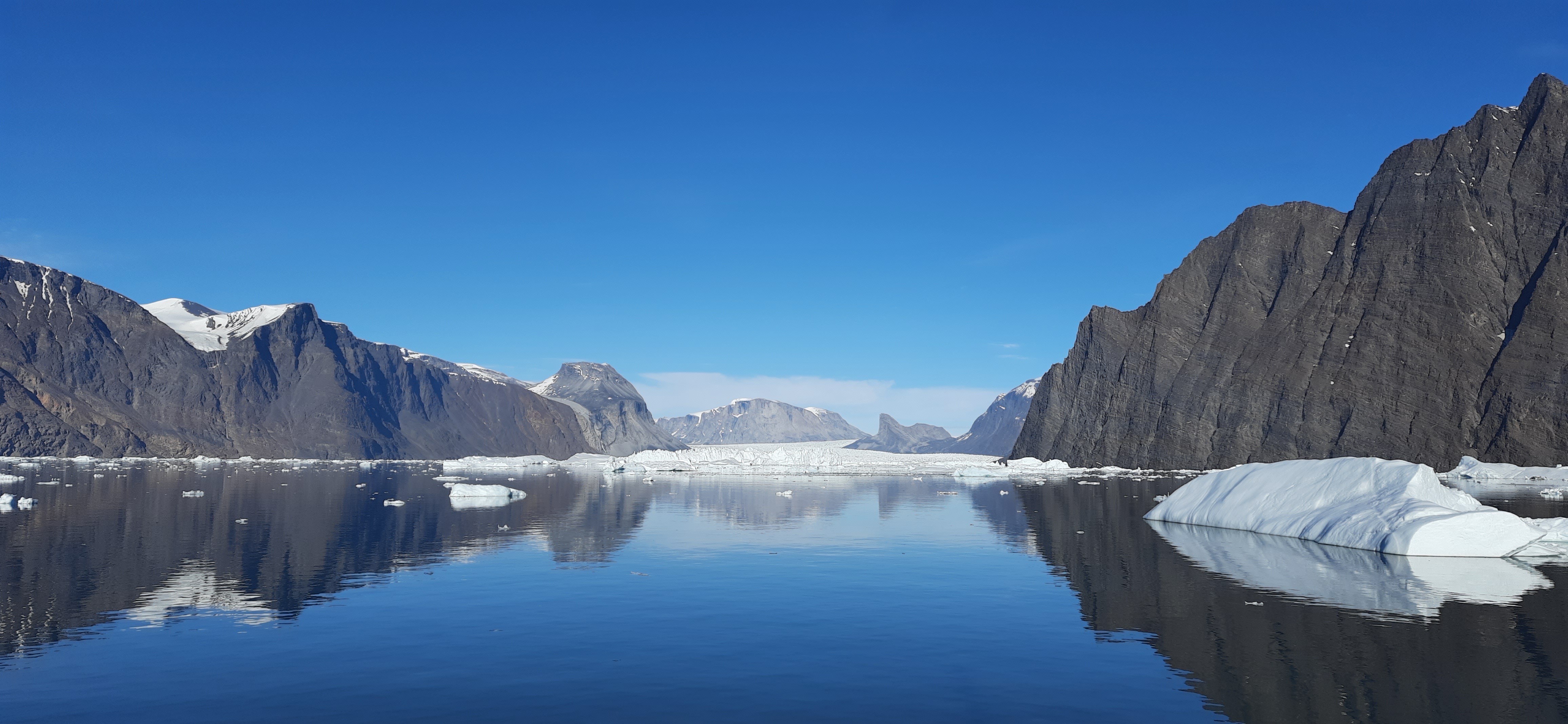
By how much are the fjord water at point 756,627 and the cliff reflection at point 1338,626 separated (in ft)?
0.42

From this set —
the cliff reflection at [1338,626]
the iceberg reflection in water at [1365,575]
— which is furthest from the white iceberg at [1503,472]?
the cliff reflection at [1338,626]

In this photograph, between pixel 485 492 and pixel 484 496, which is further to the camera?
pixel 485 492

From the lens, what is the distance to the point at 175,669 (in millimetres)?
21500

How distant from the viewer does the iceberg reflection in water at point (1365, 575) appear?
30.2 metres

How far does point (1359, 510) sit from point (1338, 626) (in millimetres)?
23298

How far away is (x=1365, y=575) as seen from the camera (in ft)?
118

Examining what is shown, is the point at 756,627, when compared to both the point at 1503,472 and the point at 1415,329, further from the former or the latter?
the point at 1415,329

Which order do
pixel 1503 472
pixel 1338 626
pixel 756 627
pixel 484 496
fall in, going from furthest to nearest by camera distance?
pixel 1503 472, pixel 484 496, pixel 756 627, pixel 1338 626

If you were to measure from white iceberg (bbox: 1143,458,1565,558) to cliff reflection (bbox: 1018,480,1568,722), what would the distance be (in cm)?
154

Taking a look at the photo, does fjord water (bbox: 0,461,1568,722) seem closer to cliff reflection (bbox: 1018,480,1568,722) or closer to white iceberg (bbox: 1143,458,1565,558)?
cliff reflection (bbox: 1018,480,1568,722)

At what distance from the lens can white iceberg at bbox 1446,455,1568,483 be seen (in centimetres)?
12356

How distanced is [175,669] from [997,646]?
20052mm

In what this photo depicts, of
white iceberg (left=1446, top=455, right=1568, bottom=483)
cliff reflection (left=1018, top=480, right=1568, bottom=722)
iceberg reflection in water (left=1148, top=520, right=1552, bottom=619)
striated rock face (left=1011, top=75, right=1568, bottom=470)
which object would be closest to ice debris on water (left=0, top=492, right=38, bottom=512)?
cliff reflection (left=1018, top=480, right=1568, bottom=722)

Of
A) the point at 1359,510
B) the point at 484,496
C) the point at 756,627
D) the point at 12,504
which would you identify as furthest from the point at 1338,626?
the point at 12,504
